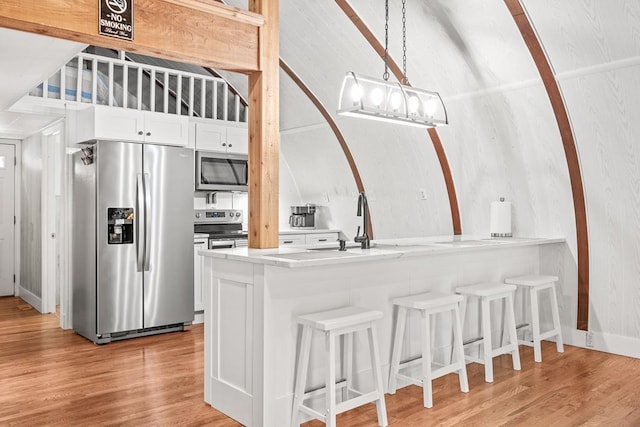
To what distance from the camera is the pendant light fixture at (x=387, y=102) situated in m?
3.46

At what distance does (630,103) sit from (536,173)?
1019 mm

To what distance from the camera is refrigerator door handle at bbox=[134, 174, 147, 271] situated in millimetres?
5051

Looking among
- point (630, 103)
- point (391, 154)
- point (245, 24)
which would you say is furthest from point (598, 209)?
point (245, 24)

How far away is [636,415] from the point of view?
10.4 ft

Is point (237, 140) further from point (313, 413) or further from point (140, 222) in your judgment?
point (313, 413)

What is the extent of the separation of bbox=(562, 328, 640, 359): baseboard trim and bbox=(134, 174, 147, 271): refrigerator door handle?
404 cm

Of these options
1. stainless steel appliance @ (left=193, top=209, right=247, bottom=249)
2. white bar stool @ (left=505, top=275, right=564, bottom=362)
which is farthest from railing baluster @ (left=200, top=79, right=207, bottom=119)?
white bar stool @ (left=505, top=275, right=564, bottom=362)

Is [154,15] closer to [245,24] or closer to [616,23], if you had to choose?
[245,24]

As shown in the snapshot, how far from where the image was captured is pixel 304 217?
7324 millimetres

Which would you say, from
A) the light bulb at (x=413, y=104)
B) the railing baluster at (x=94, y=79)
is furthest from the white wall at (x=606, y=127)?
the railing baluster at (x=94, y=79)

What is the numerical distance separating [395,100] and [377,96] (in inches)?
7.2

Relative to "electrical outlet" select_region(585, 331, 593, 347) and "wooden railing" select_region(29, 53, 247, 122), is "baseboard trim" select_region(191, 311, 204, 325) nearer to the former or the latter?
"wooden railing" select_region(29, 53, 247, 122)

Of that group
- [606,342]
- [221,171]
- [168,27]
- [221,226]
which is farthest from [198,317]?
[606,342]

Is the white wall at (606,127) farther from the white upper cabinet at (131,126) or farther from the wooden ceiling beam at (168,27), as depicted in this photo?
the white upper cabinet at (131,126)
